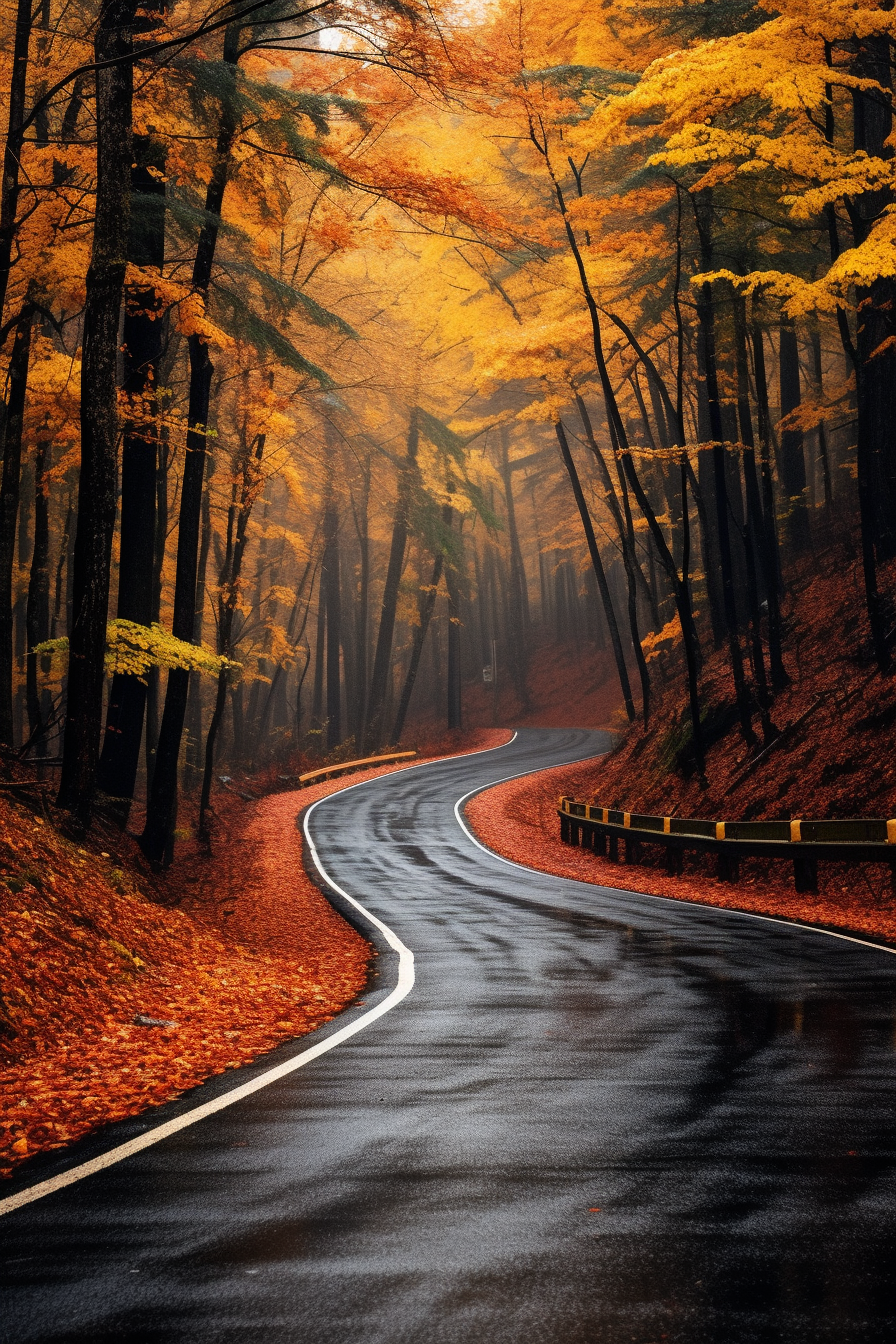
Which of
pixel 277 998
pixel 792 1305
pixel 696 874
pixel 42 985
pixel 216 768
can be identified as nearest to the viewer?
pixel 792 1305

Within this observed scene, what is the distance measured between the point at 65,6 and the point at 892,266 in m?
14.0

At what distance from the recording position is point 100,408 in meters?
11.9

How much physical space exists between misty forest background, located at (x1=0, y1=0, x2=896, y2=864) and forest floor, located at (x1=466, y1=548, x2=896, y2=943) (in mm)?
323

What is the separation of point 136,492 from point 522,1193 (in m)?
14.2

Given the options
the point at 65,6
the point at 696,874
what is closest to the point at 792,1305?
the point at 696,874

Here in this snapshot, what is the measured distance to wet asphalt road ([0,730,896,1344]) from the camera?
9.96 ft

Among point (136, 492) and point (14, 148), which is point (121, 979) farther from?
point (14, 148)

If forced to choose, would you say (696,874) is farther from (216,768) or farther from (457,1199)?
(216,768)

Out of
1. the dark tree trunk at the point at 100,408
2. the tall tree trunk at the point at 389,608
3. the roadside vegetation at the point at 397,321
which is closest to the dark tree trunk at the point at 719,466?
the roadside vegetation at the point at 397,321

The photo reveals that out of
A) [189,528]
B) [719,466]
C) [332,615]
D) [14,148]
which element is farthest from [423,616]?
[14,148]

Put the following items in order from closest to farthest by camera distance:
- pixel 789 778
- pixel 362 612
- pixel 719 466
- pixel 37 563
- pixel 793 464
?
pixel 789 778 → pixel 37 563 → pixel 719 466 → pixel 793 464 → pixel 362 612

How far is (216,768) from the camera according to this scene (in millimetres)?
35688

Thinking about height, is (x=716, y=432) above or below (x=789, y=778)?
above

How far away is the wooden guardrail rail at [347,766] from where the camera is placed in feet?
112
